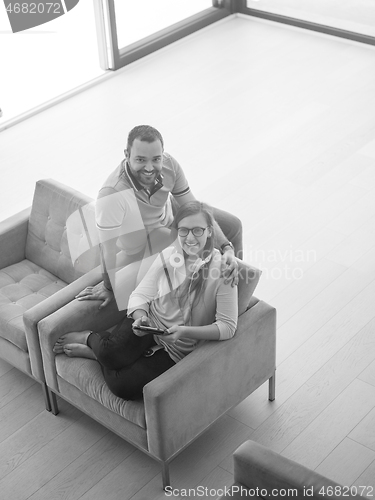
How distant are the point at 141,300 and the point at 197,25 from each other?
5.54m

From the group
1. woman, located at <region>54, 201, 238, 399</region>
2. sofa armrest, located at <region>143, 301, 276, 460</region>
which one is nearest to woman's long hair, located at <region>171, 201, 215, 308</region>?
woman, located at <region>54, 201, 238, 399</region>

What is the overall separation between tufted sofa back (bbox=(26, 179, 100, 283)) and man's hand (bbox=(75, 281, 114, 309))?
314 mm

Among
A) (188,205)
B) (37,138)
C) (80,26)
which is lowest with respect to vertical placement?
(37,138)

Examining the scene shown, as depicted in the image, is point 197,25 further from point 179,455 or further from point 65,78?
point 179,455

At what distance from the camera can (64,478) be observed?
349 centimetres

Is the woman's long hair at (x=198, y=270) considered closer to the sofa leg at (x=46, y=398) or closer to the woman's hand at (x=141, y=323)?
the woman's hand at (x=141, y=323)

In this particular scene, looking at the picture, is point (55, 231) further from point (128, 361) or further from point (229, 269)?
point (229, 269)

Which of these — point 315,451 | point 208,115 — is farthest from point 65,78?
point 315,451

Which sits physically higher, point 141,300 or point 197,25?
point 141,300

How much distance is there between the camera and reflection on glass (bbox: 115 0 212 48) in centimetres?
752

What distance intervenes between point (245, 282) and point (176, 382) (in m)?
0.58

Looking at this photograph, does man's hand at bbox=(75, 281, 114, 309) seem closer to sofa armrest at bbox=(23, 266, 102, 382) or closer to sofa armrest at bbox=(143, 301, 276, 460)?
sofa armrest at bbox=(23, 266, 102, 382)

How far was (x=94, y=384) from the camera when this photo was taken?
3479mm

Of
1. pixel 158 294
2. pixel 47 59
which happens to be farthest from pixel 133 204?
pixel 47 59
